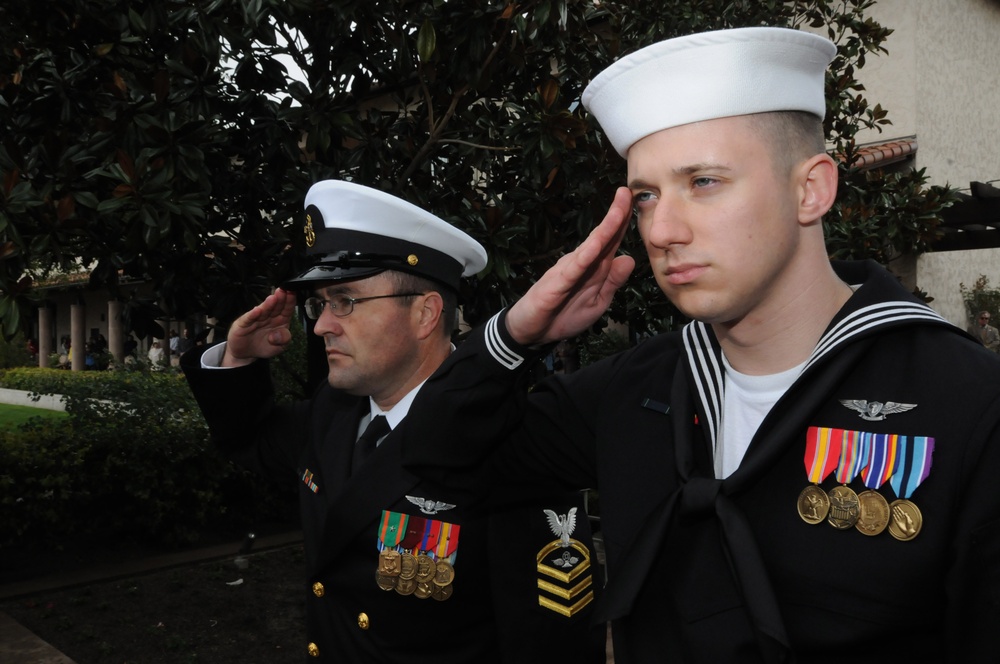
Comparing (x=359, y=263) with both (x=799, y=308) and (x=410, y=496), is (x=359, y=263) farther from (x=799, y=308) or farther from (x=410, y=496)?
(x=799, y=308)

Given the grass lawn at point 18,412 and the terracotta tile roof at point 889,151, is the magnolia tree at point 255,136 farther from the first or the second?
the grass lawn at point 18,412

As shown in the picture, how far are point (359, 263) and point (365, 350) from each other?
32cm

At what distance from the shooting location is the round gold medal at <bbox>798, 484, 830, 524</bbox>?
1508 millimetres

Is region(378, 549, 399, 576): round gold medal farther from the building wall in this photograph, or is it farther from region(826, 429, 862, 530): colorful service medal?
the building wall

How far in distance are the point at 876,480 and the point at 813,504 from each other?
11 centimetres

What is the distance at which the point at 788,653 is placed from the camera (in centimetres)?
143

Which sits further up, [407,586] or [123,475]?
[407,586]

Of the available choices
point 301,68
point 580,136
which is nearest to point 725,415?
point 580,136

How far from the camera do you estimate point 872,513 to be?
1.46 metres

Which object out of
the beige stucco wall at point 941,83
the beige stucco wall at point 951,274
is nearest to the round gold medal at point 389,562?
the beige stucco wall at point 941,83

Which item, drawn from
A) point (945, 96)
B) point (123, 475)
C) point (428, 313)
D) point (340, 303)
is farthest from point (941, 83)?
point (340, 303)

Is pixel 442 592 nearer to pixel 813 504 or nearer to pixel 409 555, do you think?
pixel 409 555

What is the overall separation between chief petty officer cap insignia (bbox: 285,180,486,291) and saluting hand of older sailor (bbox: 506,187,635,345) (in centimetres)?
131

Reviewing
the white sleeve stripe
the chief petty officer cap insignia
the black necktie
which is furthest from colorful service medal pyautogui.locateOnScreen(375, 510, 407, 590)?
the white sleeve stripe
